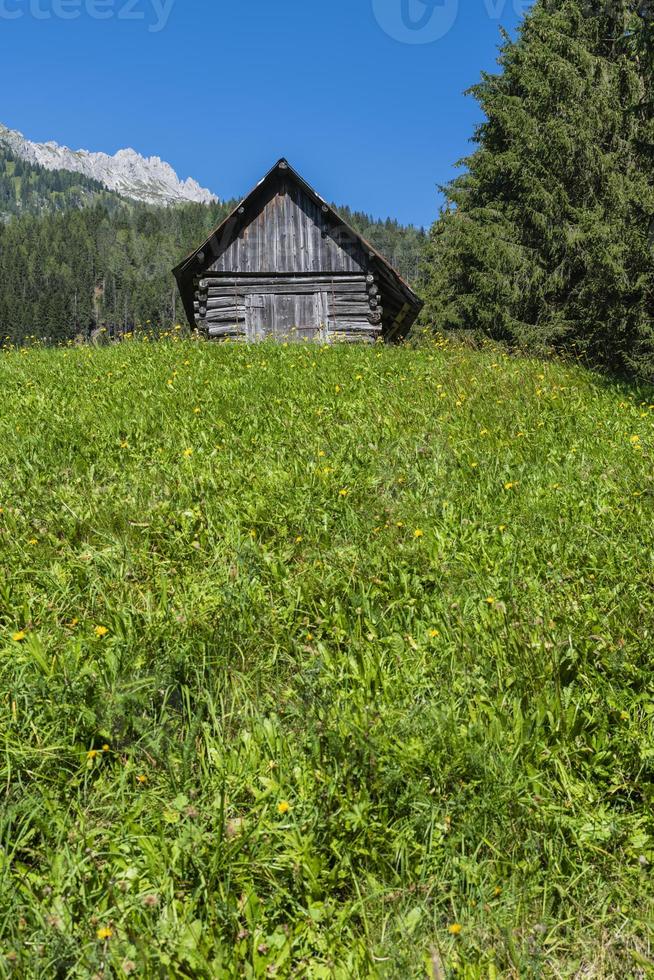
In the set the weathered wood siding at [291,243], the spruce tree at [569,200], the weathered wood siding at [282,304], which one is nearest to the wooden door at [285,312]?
the weathered wood siding at [282,304]

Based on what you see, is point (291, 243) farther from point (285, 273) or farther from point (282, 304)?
point (282, 304)

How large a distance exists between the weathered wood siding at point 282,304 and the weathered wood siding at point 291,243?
0.31 m

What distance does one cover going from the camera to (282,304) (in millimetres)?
18656

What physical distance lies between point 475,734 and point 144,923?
4.85ft

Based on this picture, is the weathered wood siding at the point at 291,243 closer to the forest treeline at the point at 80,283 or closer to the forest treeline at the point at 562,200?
the forest treeline at the point at 562,200

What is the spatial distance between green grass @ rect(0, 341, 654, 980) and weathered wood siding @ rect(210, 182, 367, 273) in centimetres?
1375

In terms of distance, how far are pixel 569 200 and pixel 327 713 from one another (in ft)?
72.8

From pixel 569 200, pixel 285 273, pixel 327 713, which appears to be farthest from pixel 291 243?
pixel 327 713

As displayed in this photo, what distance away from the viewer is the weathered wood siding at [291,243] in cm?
1820

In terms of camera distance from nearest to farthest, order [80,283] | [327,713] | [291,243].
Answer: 1. [327,713]
2. [291,243]
3. [80,283]

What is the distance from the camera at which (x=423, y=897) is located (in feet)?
7.74

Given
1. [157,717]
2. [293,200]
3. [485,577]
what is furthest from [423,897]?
[293,200]

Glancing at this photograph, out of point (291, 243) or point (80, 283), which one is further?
point (80, 283)

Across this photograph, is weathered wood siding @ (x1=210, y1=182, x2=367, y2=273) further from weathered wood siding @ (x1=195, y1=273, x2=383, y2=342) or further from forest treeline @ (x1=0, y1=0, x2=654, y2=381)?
forest treeline @ (x1=0, y1=0, x2=654, y2=381)
